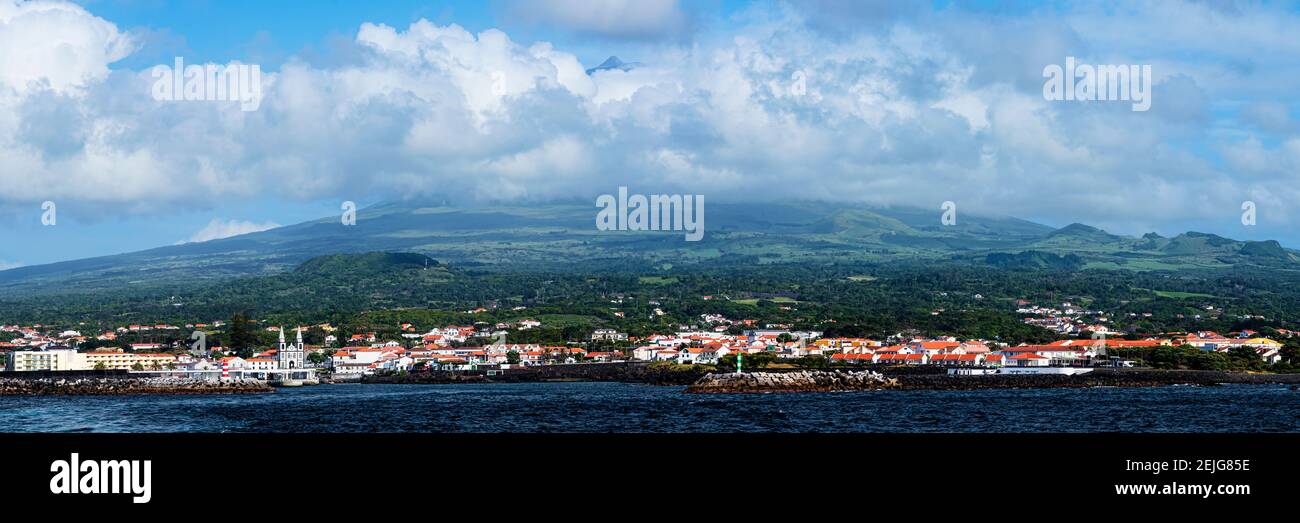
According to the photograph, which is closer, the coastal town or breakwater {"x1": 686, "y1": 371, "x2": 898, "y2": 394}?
breakwater {"x1": 686, "y1": 371, "x2": 898, "y2": 394}

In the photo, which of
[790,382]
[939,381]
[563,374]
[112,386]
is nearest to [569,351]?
[563,374]

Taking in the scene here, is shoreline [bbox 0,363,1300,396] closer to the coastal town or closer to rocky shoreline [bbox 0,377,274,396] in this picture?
rocky shoreline [bbox 0,377,274,396]

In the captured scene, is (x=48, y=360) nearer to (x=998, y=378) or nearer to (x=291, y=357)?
(x=291, y=357)

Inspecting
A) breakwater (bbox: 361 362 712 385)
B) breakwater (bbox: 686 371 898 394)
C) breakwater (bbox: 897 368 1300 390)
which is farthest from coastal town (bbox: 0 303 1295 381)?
breakwater (bbox: 686 371 898 394)

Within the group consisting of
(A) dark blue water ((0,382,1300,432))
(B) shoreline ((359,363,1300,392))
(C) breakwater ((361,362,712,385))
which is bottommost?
(C) breakwater ((361,362,712,385))
